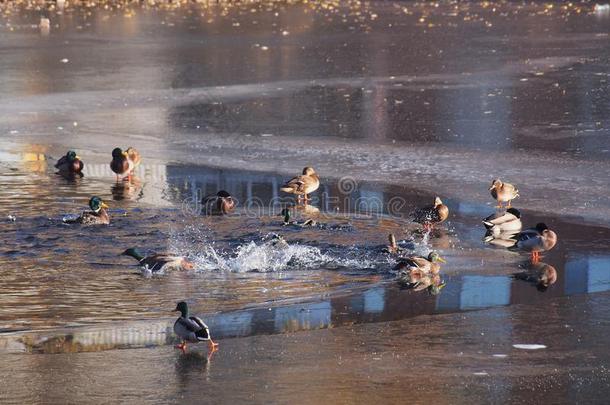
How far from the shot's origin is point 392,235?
1070 centimetres

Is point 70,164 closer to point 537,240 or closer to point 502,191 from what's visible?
point 502,191

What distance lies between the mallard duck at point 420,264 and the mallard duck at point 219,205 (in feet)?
9.43

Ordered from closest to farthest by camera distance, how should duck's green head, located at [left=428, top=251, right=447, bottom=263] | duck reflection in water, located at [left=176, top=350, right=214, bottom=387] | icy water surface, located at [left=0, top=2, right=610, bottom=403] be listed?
duck reflection in water, located at [left=176, top=350, right=214, bottom=387]
icy water surface, located at [left=0, top=2, right=610, bottom=403]
duck's green head, located at [left=428, top=251, right=447, bottom=263]

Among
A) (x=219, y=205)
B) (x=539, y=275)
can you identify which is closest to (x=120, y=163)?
(x=219, y=205)

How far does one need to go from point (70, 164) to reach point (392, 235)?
5.02m

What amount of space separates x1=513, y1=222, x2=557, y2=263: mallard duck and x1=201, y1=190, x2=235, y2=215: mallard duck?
315 centimetres

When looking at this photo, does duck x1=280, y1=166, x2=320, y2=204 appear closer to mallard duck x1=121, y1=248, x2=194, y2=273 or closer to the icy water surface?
the icy water surface

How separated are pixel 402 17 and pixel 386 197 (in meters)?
30.0

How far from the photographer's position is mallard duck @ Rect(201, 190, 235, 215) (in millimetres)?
12383

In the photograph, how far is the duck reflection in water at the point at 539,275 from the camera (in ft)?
31.2

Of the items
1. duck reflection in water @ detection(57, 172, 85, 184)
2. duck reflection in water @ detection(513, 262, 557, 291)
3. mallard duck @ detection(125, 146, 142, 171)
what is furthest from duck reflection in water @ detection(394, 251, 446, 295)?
duck reflection in water @ detection(57, 172, 85, 184)

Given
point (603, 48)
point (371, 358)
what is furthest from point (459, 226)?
point (603, 48)

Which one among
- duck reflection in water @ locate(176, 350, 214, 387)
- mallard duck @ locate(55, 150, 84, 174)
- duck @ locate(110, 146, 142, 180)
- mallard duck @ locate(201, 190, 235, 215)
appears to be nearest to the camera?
duck reflection in water @ locate(176, 350, 214, 387)

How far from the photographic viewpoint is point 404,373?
7254 millimetres
